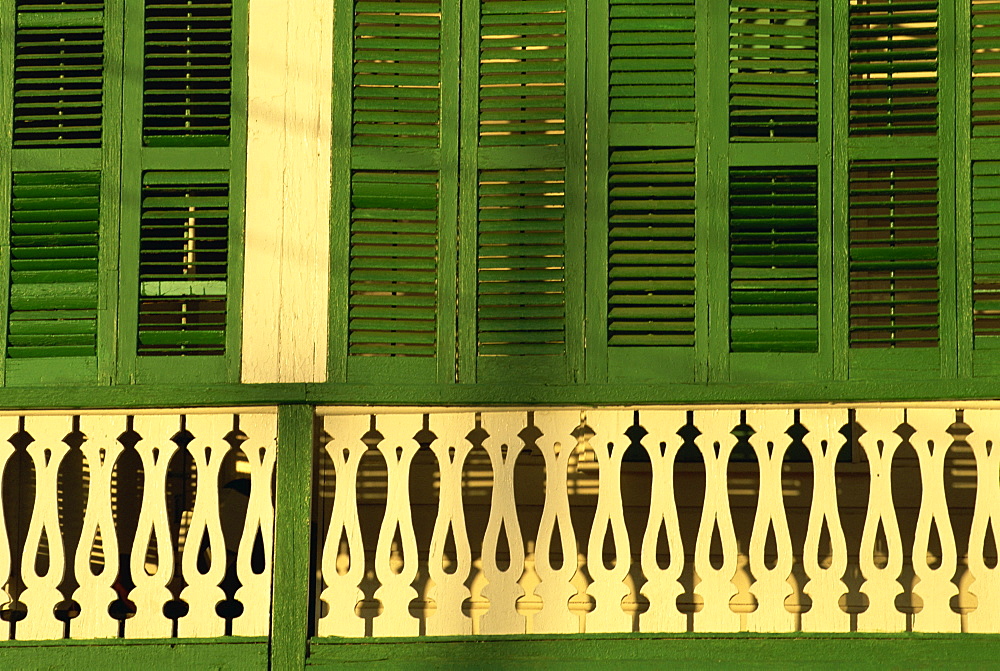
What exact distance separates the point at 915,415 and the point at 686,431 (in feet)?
8.16

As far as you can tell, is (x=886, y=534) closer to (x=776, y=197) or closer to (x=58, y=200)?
(x=776, y=197)

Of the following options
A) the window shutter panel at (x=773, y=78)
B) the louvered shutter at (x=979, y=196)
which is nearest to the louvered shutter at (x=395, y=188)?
the window shutter panel at (x=773, y=78)

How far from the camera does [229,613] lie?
6.72 m

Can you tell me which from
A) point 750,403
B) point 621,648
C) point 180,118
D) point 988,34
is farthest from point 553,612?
point 988,34

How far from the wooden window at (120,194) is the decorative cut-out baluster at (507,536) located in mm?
1372

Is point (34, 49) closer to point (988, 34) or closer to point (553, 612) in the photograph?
point (553, 612)

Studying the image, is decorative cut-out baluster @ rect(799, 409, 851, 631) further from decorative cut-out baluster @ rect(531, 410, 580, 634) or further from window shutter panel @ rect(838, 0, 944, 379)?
decorative cut-out baluster @ rect(531, 410, 580, 634)

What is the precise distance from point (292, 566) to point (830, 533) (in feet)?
8.70

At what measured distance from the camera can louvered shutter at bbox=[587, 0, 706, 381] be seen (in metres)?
5.15

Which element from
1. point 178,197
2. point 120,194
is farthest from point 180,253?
point 120,194

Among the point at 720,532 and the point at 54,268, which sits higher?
the point at 54,268

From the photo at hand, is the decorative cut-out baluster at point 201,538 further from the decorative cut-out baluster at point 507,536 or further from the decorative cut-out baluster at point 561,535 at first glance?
the decorative cut-out baluster at point 561,535

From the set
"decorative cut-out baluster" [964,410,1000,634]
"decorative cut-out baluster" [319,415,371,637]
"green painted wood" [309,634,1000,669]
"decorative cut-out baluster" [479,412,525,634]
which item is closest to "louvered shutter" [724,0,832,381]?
"decorative cut-out baluster" [964,410,1000,634]

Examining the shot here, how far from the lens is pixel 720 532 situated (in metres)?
5.08
